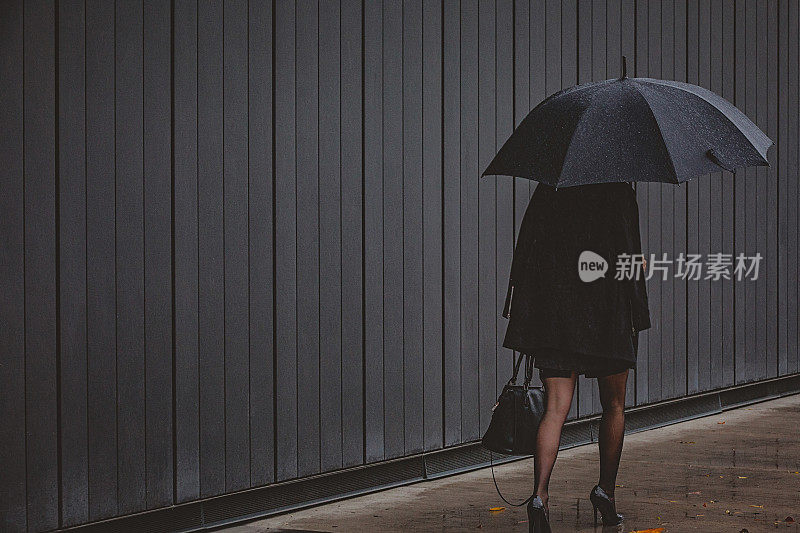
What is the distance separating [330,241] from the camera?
21.9ft

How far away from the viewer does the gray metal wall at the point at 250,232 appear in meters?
5.20

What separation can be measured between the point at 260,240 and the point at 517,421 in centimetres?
156

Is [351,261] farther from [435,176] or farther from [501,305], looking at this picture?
[501,305]

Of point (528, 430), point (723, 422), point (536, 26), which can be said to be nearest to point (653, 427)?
point (723, 422)

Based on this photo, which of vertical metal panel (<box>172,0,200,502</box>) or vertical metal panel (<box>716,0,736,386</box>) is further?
vertical metal panel (<box>716,0,736,386</box>)

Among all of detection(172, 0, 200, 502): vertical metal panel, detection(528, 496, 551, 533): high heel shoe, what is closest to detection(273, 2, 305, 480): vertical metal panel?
detection(172, 0, 200, 502): vertical metal panel

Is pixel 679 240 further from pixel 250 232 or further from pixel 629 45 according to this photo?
pixel 250 232

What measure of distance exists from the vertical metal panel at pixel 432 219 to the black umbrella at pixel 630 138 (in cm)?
162

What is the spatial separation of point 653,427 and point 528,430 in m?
4.16

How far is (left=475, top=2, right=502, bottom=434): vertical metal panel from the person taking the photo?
777cm

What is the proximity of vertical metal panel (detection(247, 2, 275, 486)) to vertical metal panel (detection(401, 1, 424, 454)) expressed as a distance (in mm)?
1115

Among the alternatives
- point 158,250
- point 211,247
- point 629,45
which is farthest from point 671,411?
point 158,250

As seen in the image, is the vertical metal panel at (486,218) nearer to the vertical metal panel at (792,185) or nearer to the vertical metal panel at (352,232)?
the vertical metal panel at (352,232)

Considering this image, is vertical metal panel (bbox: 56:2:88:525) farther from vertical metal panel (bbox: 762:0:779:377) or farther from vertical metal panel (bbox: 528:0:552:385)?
vertical metal panel (bbox: 762:0:779:377)
